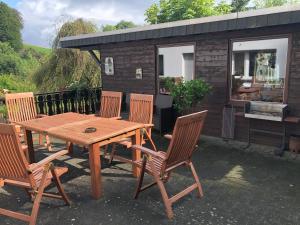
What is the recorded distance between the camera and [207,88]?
212 inches

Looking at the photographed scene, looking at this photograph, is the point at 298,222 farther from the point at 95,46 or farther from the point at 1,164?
the point at 95,46

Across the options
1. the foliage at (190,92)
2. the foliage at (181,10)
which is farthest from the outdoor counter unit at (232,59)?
the foliage at (181,10)

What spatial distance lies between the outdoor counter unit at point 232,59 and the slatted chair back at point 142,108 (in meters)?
1.68

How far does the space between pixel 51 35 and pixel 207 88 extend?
9314 millimetres

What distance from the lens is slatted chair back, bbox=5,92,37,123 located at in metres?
4.91

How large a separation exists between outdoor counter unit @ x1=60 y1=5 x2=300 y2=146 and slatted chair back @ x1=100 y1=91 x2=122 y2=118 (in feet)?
5.57

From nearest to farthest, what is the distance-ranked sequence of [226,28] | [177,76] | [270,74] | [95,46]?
1. [226,28]
2. [270,74]
3. [177,76]
4. [95,46]

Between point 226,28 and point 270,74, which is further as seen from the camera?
point 270,74

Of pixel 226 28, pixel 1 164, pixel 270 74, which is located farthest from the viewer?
pixel 270 74

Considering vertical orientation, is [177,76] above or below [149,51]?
below

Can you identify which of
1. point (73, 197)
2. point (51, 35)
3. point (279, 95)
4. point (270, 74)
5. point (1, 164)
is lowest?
point (73, 197)

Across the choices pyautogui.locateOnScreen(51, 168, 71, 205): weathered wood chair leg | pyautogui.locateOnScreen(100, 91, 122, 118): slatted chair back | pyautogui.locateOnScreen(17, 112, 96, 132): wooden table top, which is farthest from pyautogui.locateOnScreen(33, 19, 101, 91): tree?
pyautogui.locateOnScreen(51, 168, 71, 205): weathered wood chair leg

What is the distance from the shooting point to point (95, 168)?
3.14m

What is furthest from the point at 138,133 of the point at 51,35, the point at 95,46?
the point at 51,35
